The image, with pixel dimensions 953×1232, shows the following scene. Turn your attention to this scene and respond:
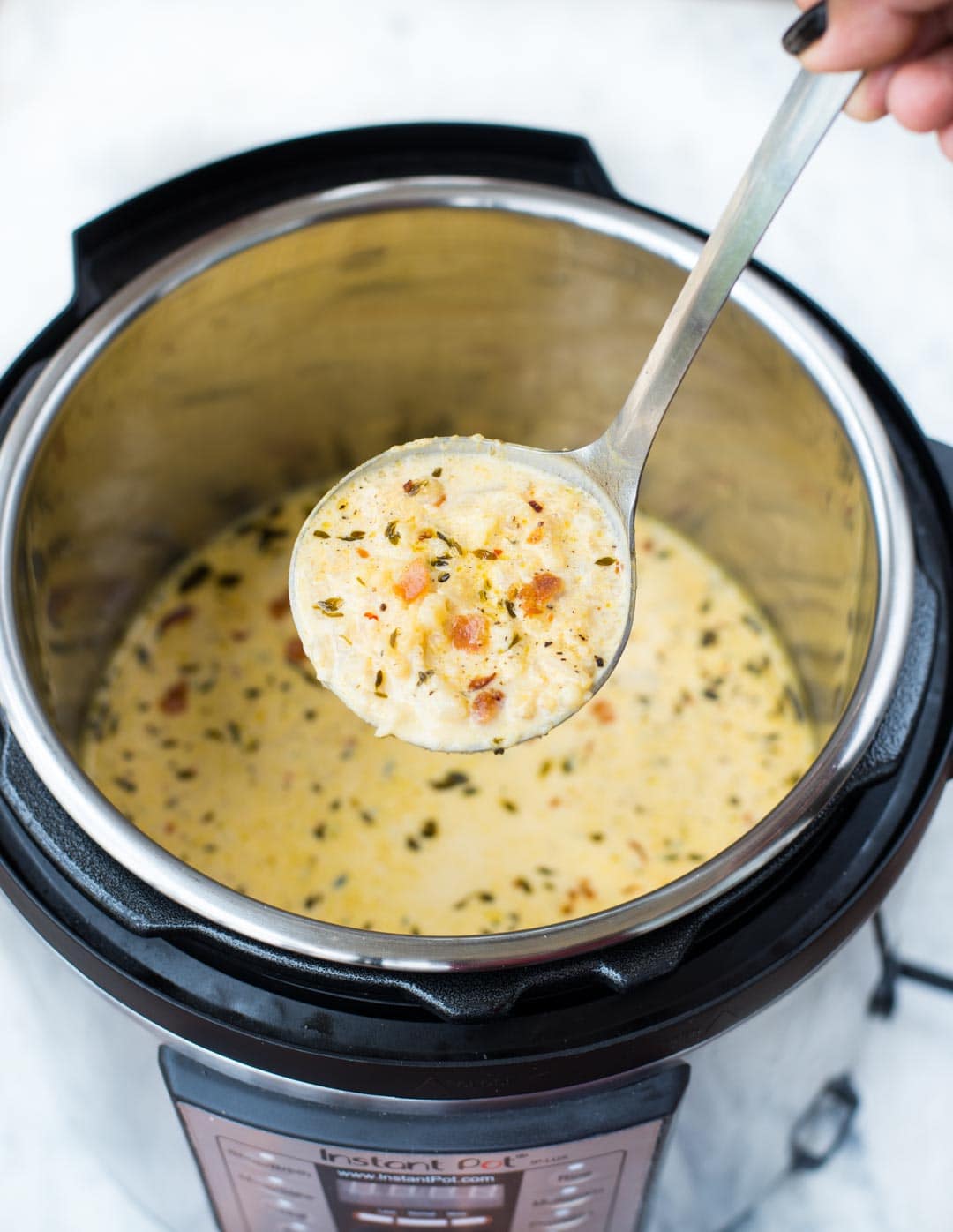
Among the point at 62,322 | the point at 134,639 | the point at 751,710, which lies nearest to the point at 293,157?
the point at 62,322

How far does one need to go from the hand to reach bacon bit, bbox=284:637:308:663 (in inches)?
36.6

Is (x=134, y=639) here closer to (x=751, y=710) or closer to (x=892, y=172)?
(x=751, y=710)

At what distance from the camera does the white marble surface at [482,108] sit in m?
1.98

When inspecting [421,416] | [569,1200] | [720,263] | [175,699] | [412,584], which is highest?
[421,416]

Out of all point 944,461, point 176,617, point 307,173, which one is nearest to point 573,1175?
point 944,461

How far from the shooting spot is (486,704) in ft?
3.83

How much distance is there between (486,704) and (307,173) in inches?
27.7

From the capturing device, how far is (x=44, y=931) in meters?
1.06

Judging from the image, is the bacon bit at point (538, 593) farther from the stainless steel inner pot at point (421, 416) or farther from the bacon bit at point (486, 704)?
the stainless steel inner pot at point (421, 416)

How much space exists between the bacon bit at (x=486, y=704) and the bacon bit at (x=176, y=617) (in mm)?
717

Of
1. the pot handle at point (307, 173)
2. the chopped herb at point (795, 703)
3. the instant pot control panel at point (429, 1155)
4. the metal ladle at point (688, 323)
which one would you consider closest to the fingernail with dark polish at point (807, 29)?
the metal ladle at point (688, 323)

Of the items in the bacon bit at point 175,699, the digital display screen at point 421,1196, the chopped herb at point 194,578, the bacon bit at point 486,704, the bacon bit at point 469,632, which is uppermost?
the chopped herb at point 194,578

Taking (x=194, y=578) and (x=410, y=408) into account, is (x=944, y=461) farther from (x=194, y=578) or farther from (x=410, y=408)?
(x=194, y=578)

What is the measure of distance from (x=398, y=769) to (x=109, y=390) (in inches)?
22.5
